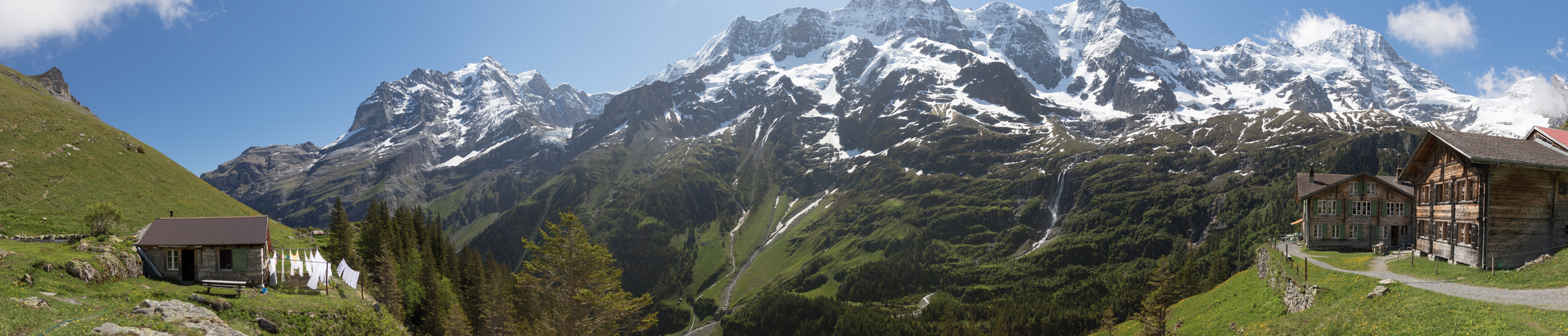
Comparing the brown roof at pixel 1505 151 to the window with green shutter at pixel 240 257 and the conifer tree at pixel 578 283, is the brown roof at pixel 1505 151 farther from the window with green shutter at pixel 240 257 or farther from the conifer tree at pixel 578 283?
the window with green shutter at pixel 240 257

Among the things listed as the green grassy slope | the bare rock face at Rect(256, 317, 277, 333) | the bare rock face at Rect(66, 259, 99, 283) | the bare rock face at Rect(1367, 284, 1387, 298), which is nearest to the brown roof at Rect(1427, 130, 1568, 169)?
the bare rock face at Rect(1367, 284, 1387, 298)

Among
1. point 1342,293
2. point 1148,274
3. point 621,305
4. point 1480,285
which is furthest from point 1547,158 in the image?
point 1148,274

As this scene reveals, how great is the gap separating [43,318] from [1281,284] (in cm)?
6800

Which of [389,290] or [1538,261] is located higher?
[1538,261]

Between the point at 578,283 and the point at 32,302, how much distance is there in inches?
936

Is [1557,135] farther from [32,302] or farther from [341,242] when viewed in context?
[341,242]

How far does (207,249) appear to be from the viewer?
135 feet

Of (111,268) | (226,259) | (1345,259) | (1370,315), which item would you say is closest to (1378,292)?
(1370,315)

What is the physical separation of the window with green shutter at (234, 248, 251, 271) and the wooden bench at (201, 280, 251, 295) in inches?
41.7

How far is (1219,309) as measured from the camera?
1908 inches

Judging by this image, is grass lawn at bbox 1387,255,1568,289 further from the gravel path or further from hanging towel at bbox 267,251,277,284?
hanging towel at bbox 267,251,277,284

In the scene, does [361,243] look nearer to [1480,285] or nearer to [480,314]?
[480,314]

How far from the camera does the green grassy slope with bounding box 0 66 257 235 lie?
50.2 metres

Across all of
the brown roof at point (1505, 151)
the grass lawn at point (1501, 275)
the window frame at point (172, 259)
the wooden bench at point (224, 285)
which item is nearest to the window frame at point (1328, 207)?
the brown roof at point (1505, 151)
